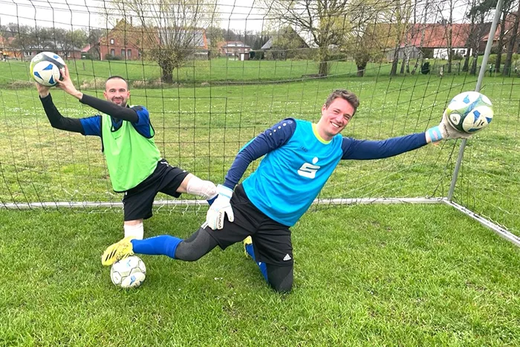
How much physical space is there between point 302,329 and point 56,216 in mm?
3190

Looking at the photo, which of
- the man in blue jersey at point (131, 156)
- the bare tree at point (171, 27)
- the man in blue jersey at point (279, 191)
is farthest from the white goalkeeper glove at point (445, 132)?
the bare tree at point (171, 27)

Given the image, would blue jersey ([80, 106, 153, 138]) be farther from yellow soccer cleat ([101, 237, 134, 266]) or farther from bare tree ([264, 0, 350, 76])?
bare tree ([264, 0, 350, 76])

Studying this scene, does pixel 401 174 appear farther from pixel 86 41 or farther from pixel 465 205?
pixel 86 41

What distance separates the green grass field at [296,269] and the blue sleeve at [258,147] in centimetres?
99

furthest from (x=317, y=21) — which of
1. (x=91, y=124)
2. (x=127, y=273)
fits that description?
(x=127, y=273)

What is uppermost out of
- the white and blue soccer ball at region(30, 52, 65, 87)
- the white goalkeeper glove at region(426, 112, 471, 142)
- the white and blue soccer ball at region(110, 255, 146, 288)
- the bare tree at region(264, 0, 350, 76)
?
the bare tree at region(264, 0, 350, 76)

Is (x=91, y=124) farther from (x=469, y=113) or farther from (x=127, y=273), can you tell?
(x=469, y=113)

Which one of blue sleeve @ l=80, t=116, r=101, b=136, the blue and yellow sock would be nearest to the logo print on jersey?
the blue and yellow sock

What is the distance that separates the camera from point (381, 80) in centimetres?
606

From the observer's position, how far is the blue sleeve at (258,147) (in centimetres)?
292

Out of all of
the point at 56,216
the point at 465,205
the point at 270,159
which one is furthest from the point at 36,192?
the point at 465,205

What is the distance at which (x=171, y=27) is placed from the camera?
16.3 feet

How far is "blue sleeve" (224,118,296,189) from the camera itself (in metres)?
2.92

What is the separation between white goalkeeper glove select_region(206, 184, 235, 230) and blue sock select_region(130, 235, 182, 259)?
17.4 inches
